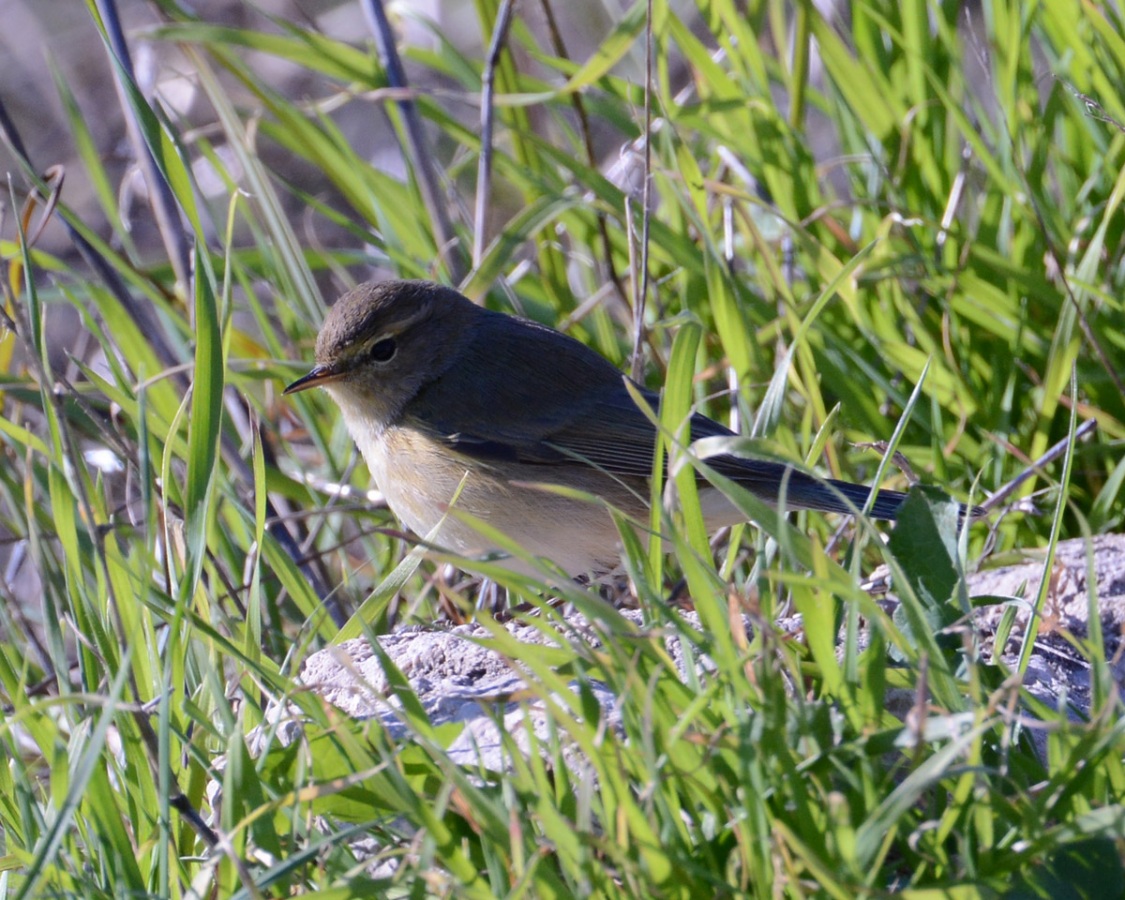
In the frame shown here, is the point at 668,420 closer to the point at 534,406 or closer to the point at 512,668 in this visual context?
the point at 512,668

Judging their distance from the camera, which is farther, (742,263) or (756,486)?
(742,263)

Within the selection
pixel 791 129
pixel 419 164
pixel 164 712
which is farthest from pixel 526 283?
pixel 164 712

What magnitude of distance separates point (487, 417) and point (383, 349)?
39cm

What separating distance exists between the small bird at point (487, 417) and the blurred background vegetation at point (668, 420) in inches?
7.7

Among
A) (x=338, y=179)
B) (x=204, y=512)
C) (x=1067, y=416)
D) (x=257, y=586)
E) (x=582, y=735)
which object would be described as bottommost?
(x=1067, y=416)

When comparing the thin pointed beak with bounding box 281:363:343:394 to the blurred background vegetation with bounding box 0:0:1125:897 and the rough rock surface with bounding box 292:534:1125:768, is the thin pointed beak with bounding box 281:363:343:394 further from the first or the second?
the rough rock surface with bounding box 292:534:1125:768

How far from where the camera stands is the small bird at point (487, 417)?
11.6 ft

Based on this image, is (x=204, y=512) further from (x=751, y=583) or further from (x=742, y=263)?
(x=742, y=263)

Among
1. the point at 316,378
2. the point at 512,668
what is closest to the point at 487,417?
the point at 316,378

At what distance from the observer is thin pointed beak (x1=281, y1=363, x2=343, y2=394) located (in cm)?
358

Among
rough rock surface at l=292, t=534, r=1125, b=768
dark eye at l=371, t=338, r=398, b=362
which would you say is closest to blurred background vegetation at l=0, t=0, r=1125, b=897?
rough rock surface at l=292, t=534, r=1125, b=768

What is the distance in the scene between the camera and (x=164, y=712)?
1885 mm

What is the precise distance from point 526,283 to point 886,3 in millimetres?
1526

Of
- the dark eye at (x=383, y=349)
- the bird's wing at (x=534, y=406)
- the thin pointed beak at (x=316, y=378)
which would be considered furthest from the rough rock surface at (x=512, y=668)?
the dark eye at (x=383, y=349)
